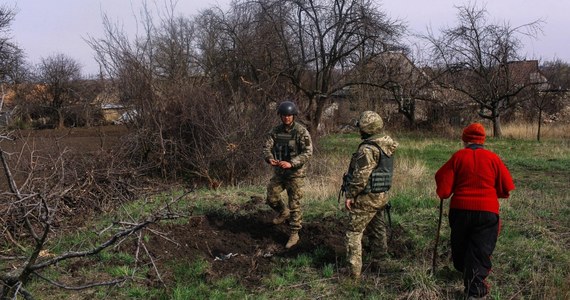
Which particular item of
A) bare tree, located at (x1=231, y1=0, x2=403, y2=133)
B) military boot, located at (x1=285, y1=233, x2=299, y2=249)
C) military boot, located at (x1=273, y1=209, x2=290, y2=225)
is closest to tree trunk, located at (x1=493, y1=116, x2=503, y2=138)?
bare tree, located at (x1=231, y1=0, x2=403, y2=133)

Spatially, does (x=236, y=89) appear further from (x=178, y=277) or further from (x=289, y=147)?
(x=178, y=277)

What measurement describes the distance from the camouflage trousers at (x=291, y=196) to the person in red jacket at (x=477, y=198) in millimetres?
2135

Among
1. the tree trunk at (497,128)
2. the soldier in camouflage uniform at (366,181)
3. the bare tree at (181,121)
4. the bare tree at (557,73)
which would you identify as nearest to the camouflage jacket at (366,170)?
the soldier in camouflage uniform at (366,181)

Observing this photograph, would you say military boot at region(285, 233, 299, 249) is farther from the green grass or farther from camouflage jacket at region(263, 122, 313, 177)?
camouflage jacket at region(263, 122, 313, 177)

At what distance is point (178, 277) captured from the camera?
197 inches

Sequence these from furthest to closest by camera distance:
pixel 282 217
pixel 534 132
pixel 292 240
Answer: pixel 534 132 < pixel 282 217 < pixel 292 240

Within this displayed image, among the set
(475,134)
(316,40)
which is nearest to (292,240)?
(475,134)

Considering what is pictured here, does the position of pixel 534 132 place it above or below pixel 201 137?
below

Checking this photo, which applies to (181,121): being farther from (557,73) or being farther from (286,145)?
(557,73)

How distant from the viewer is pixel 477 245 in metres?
4.25

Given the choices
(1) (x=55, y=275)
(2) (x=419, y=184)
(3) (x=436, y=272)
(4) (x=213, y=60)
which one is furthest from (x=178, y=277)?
(4) (x=213, y=60)

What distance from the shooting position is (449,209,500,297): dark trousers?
13.8ft

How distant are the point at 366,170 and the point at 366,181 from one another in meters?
0.11

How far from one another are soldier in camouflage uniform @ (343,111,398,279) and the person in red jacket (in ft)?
2.16
